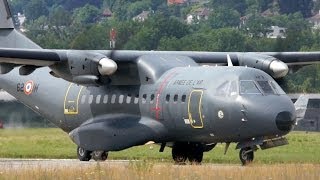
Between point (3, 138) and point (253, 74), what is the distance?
14045mm

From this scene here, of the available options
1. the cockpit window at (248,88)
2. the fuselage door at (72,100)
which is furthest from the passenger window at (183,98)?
the fuselage door at (72,100)

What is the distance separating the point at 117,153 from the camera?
156 feet

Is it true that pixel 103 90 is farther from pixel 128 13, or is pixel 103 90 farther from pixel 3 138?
pixel 128 13

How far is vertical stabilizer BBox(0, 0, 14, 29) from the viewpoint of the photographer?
4591cm

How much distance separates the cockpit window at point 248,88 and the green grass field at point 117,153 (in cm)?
303

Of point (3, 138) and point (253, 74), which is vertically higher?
point (253, 74)

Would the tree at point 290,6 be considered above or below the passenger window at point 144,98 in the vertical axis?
below

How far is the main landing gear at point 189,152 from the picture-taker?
135 ft

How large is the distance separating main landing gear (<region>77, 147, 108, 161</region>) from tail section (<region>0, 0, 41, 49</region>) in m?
4.90

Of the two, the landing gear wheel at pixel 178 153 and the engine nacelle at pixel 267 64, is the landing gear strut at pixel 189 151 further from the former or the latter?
the engine nacelle at pixel 267 64

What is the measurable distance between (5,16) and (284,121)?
40.6 feet

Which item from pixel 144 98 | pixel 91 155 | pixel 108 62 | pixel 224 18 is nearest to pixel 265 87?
pixel 144 98

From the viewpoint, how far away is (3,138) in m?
50.2

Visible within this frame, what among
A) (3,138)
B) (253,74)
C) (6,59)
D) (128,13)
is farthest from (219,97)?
(128,13)
